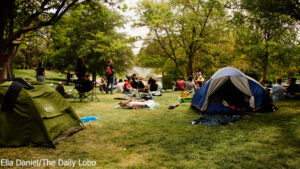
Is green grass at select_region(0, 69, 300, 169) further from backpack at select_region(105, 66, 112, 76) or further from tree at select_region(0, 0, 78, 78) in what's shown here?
backpack at select_region(105, 66, 112, 76)

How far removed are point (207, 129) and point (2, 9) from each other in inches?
278

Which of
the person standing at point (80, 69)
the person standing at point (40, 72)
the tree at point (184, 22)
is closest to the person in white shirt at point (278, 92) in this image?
the tree at point (184, 22)

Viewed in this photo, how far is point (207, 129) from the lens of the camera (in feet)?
15.1

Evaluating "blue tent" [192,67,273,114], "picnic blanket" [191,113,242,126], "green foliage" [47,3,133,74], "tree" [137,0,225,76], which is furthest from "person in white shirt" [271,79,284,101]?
"green foliage" [47,3,133,74]

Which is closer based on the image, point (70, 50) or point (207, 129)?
point (207, 129)

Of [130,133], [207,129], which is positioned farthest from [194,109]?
[130,133]

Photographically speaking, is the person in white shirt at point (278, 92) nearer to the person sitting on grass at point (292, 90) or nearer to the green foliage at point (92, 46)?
the person sitting on grass at point (292, 90)

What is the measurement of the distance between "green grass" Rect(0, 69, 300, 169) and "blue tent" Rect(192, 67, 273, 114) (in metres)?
1.06

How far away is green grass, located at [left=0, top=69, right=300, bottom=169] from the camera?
2889 mm

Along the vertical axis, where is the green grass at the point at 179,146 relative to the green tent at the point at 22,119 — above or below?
below

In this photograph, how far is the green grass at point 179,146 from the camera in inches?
114

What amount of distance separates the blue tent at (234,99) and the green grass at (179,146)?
41.7 inches

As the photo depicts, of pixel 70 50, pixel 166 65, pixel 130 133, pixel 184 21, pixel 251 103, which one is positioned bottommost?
pixel 130 133

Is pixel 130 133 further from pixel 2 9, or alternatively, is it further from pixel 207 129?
pixel 2 9
